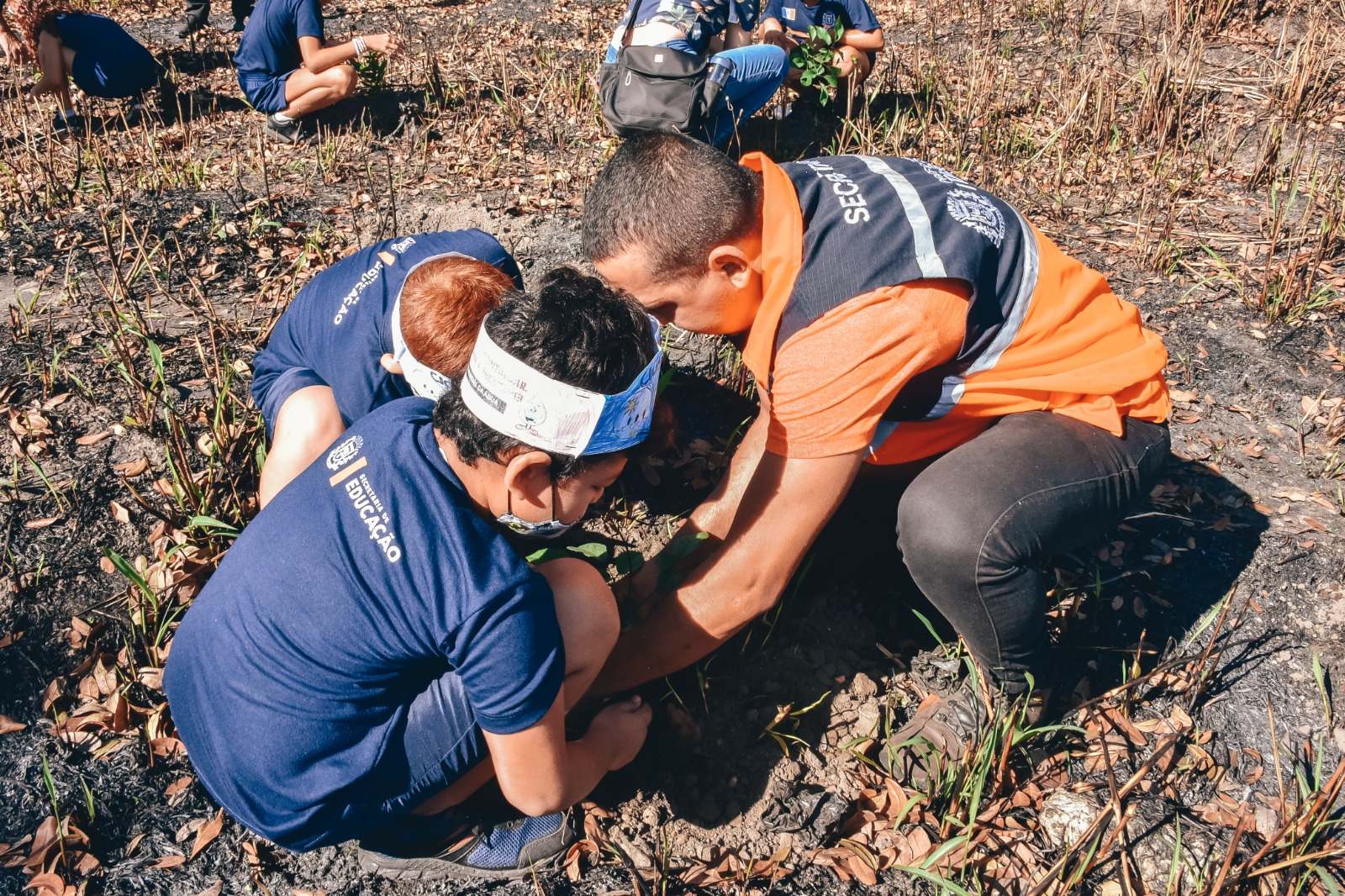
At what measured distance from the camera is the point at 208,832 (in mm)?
2260

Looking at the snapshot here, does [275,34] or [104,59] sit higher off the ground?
[275,34]

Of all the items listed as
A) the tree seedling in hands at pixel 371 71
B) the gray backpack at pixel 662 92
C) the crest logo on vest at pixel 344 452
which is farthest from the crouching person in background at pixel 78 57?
the crest logo on vest at pixel 344 452

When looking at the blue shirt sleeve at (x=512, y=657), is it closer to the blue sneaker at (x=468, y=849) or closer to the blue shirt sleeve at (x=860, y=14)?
the blue sneaker at (x=468, y=849)

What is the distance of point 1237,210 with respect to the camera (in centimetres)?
451

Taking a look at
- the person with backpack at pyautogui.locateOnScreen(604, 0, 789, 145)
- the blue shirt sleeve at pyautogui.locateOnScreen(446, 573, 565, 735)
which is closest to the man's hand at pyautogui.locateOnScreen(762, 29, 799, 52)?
the person with backpack at pyautogui.locateOnScreen(604, 0, 789, 145)

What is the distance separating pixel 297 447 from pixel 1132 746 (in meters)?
2.50

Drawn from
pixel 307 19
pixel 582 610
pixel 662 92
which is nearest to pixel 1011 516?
pixel 582 610

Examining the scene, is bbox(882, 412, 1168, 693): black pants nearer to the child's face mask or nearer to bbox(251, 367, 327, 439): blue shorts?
the child's face mask

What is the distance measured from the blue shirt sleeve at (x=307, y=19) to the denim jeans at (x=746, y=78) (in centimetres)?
218

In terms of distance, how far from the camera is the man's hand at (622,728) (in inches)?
88.7

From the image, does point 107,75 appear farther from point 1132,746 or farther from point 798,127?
point 1132,746

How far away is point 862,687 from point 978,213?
137 centimetres

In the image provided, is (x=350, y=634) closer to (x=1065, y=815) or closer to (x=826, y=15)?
(x=1065, y=815)

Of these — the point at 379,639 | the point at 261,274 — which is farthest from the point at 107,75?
the point at 379,639
